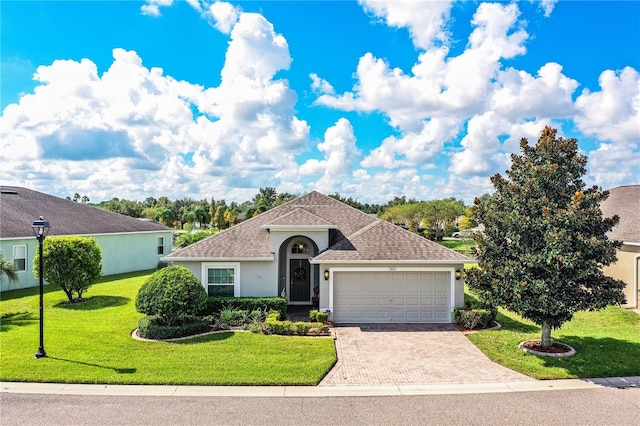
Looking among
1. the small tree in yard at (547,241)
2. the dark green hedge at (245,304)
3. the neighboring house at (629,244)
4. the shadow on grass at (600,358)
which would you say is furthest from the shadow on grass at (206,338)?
the neighboring house at (629,244)

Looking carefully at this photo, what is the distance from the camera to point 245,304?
52.2 ft

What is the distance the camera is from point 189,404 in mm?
8977

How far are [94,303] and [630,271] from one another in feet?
81.7

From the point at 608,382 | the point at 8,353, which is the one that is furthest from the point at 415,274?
the point at 8,353

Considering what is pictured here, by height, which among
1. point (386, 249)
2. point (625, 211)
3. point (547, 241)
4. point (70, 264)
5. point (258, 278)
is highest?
point (625, 211)

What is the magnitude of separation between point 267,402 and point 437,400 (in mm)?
3960

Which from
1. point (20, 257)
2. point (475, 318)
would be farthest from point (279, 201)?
point (475, 318)

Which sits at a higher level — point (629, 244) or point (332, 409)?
point (629, 244)

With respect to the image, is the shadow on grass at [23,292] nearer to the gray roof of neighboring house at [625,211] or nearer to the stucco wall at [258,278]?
the stucco wall at [258,278]

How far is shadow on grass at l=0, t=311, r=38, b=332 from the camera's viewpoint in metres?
14.7

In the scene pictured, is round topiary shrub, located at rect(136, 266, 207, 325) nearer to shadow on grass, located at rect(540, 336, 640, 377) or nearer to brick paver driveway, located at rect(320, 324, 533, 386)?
brick paver driveway, located at rect(320, 324, 533, 386)

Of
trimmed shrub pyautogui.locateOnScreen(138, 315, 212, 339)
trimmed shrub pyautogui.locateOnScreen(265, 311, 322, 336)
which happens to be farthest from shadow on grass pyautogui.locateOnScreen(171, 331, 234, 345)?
trimmed shrub pyautogui.locateOnScreen(265, 311, 322, 336)

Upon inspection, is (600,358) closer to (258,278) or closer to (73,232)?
(258,278)

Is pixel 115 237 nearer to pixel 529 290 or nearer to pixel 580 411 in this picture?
pixel 529 290
